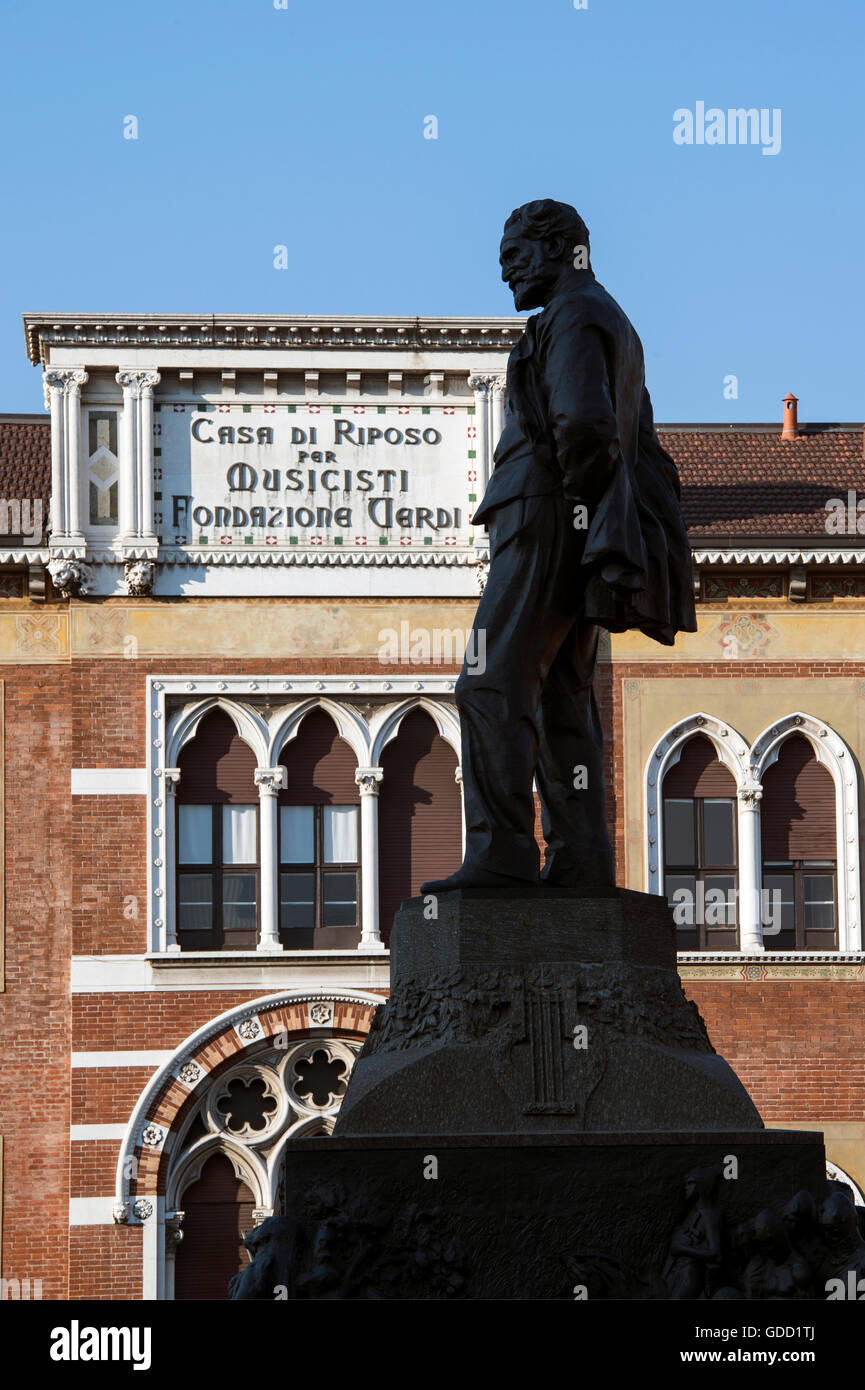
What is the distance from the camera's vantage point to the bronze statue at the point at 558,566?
25.1ft

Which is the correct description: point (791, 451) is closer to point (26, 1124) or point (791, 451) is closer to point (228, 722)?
point (228, 722)

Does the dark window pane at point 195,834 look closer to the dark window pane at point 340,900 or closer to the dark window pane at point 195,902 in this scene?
the dark window pane at point 195,902

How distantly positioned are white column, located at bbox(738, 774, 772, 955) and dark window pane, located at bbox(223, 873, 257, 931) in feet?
16.5

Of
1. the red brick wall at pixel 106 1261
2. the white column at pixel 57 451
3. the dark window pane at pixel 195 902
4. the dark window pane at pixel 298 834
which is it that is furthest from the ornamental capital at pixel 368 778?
the red brick wall at pixel 106 1261

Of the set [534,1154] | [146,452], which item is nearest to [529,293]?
[534,1154]

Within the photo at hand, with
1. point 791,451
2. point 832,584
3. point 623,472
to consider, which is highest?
point 791,451

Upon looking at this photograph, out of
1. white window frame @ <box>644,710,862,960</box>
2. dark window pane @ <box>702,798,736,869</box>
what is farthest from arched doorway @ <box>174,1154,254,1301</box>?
dark window pane @ <box>702,798,736,869</box>

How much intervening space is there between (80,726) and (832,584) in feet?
26.5

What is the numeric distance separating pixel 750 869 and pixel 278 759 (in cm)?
500

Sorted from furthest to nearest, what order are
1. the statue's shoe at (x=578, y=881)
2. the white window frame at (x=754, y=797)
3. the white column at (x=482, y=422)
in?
the white column at (x=482, y=422)
the white window frame at (x=754, y=797)
the statue's shoe at (x=578, y=881)

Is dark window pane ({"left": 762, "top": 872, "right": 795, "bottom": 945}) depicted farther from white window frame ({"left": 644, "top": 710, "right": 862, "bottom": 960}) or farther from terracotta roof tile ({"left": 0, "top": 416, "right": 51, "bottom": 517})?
terracotta roof tile ({"left": 0, "top": 416, "right": 51, "bottom": 517})

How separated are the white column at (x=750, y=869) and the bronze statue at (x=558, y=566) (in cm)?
1579
